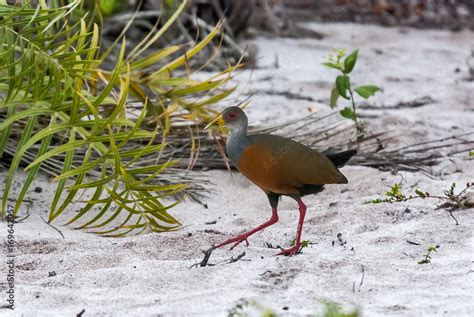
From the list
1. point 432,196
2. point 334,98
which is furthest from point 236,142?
point 334,98

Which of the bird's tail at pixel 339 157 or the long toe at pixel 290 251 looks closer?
the long toe at pixel 290 251

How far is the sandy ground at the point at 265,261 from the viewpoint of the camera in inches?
97.4

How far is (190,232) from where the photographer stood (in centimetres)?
328

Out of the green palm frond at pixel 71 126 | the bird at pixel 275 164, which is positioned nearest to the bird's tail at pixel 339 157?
the bird at pixel 275 164

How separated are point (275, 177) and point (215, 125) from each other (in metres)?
0.30

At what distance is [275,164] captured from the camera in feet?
9.41

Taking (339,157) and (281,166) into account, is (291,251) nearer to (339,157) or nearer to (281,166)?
(281,166)

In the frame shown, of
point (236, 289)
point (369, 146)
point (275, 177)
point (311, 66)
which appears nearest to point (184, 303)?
point (236, 289)

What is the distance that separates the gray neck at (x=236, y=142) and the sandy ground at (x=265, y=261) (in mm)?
313

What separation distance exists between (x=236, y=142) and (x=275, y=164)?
0.14 metres

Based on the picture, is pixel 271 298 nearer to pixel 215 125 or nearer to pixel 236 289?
pixel 236 289

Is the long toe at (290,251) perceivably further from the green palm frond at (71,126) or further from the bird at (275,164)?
the green palm frond at (71,126)

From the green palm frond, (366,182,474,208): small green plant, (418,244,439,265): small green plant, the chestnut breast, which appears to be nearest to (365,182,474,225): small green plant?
(366,182,474,208): small green plant

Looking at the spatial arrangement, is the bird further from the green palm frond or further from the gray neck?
the green palm frond
